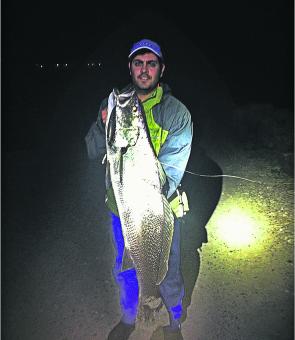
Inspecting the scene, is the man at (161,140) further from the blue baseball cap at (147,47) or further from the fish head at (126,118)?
the fish head at (126,118)

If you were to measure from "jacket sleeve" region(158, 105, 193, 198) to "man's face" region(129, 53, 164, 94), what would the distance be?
1.30 ft

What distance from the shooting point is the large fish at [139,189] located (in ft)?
7.10

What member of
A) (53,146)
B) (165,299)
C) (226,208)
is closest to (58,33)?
(53,146)

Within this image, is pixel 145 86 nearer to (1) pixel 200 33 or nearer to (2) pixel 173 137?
(2) pixel 173 137

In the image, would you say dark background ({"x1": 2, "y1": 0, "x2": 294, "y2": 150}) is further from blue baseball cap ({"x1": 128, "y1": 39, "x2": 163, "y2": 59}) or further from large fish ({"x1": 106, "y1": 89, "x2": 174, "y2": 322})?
large fish ({"x1": 106, "y1": 89, "x2": 174, "y2": 322})

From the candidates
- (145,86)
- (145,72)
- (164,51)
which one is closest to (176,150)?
(145,86)

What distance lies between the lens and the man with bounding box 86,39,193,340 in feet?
8.20

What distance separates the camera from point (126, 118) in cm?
216

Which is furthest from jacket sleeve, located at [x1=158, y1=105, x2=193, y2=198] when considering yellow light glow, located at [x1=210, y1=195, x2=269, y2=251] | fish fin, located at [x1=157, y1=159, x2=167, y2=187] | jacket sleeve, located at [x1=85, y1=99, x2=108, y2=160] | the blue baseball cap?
yellow light glow, located at [x1=210, y1=195, x2=269, y2=251]

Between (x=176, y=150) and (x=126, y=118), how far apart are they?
551 mm

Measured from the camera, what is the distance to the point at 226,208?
5.29 m

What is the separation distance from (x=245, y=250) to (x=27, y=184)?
456cm

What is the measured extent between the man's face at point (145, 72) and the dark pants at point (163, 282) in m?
1.17

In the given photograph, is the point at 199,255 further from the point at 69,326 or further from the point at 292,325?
the point at 69,326
